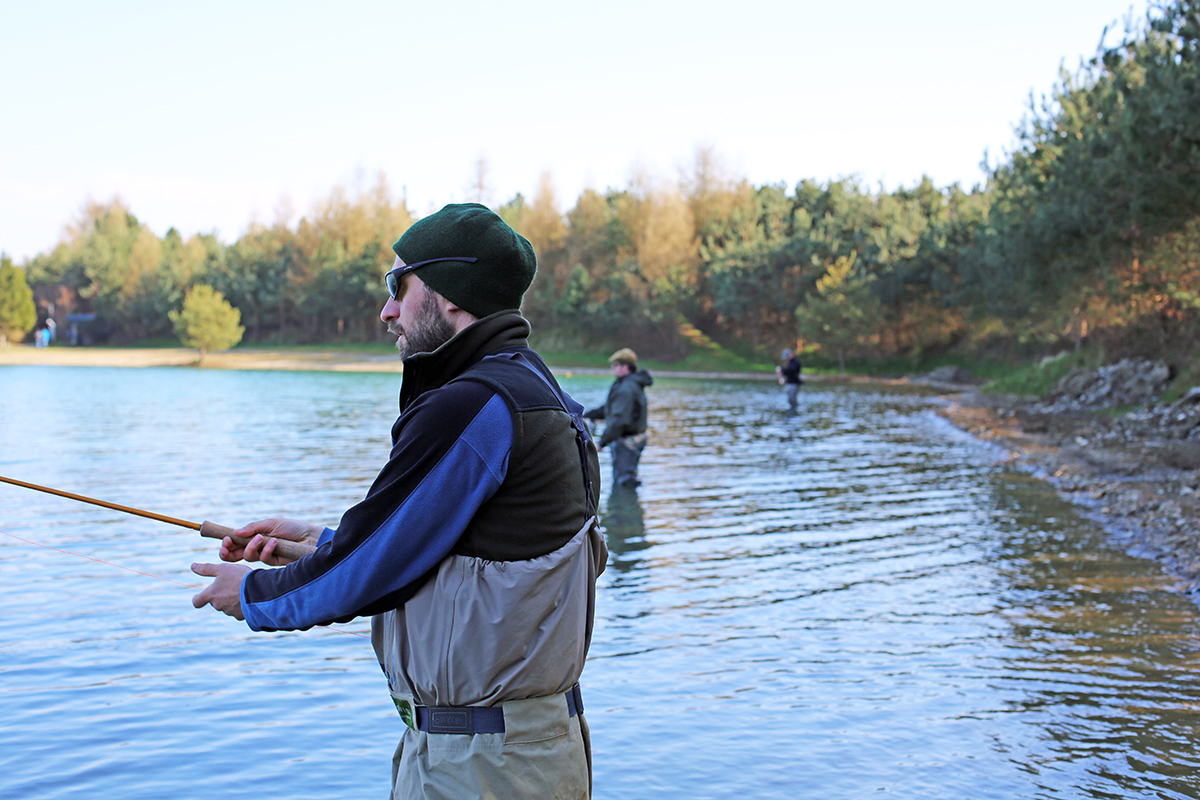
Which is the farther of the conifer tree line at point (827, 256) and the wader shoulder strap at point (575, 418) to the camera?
the conifer tree line at point (827, 256)

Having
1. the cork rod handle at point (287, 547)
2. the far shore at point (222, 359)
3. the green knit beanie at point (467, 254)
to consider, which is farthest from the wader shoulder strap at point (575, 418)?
the far shore at point (222, 359)

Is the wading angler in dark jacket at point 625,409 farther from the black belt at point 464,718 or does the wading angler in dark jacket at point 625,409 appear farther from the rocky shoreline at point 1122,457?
the black belt at point 464,718

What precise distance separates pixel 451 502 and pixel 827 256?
206 feet

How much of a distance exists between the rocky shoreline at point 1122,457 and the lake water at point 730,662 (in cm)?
56

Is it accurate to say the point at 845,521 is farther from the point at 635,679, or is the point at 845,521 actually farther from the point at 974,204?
the point at 974,204

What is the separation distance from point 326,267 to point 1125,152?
71930 mm

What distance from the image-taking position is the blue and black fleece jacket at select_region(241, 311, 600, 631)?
2.35m

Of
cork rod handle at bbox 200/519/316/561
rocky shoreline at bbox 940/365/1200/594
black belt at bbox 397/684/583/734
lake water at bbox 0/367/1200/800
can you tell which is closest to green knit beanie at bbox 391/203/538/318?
cork rod handle at bbox 200/519/316/561

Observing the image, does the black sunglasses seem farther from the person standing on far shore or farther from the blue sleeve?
the person standing on far shore

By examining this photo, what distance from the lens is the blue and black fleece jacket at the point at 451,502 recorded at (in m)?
2.35

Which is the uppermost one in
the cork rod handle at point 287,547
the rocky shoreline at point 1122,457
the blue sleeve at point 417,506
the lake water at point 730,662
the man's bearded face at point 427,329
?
the man's bearded face at point 427,329

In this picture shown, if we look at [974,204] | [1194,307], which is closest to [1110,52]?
[1194,307]

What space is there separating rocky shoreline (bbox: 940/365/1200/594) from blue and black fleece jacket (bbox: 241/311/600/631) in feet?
27.0

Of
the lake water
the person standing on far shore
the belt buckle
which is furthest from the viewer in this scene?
the person standing on far shore
